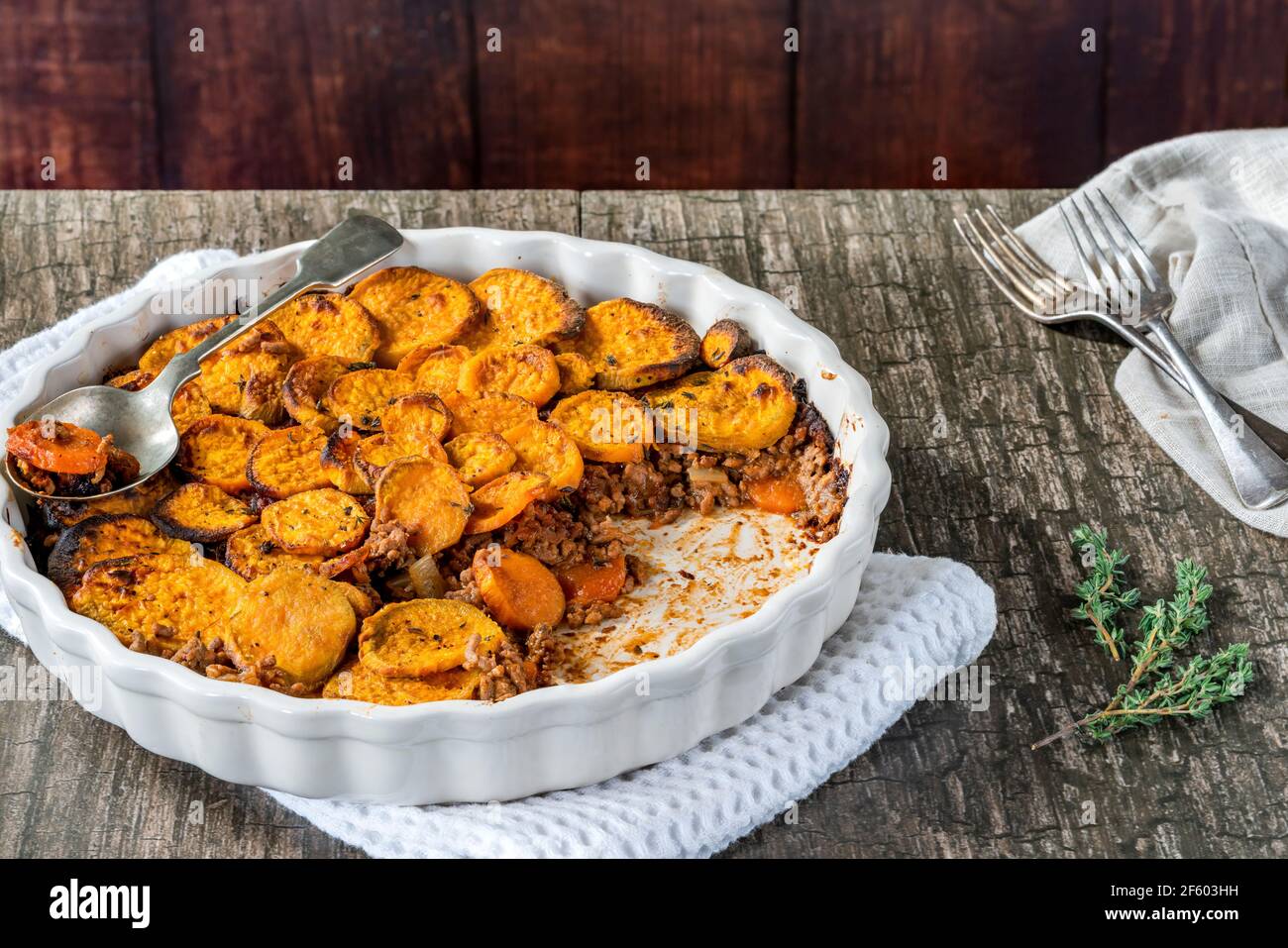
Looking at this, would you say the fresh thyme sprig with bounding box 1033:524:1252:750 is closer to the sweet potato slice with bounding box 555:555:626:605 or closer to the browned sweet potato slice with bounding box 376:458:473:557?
the sweet potato slice with bounding box 555:555:626:605

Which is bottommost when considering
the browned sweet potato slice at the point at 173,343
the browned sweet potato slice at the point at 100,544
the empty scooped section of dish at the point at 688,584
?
the empty scooped section of dish at the point at 688,584

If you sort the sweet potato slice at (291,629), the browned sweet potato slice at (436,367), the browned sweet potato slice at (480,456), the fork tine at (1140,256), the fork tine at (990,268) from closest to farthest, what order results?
the sweet potato slice at (291,629) → the browned sweet potato slice at (480,456) → the browned sweet potato slice at (436,367) → the fork tine at (1140,256) → the fork tine at (990,268)

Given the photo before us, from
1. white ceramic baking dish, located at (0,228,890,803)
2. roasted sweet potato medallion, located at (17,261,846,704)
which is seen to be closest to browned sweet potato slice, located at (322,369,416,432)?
roasted sweet potato medallion, located at (17,261,846,704)

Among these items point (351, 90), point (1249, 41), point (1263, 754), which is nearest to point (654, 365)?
point (1263, 754)

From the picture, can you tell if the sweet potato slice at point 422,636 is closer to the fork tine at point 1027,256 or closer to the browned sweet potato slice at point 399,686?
the browned sweet potato slice at point 399,686

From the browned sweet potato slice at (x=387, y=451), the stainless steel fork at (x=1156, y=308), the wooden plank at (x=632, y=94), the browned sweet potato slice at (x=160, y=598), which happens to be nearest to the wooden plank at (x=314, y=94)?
the wooden plank at (x=632, y=94)

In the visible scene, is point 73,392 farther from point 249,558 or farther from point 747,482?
point 747,482
